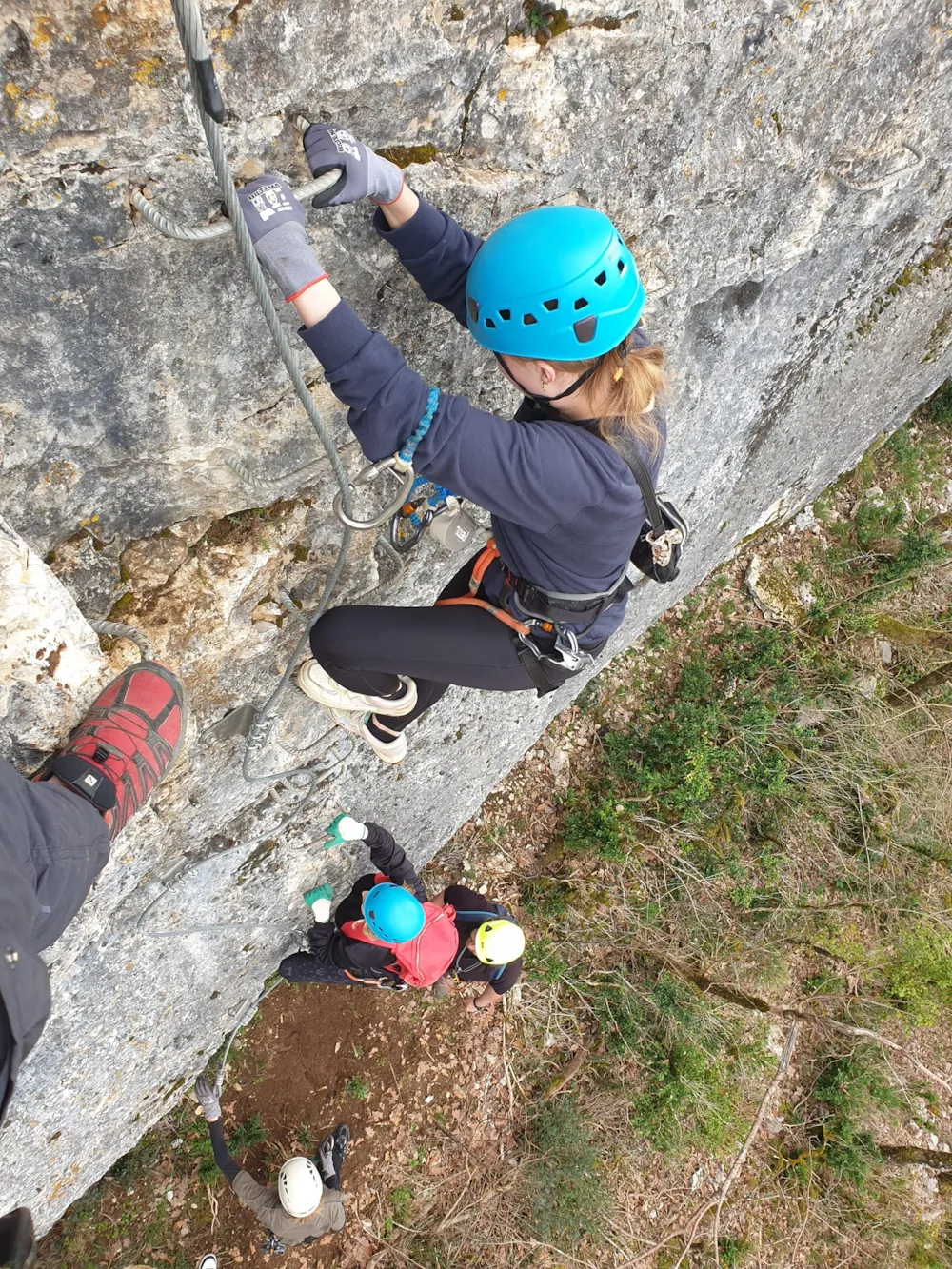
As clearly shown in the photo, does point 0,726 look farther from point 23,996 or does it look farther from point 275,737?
point 275,737

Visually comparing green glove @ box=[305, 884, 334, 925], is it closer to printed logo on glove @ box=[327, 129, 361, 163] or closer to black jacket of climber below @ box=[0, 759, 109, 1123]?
black jacket of climber below @ box=[0, 759, 109, 1123]

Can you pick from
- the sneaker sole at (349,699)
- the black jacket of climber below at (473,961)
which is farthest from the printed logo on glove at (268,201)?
the black jacket of climber below at (473,961)

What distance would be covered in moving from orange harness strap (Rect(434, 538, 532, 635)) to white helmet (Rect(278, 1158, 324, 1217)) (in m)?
4.10

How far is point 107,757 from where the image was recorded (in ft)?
8.21

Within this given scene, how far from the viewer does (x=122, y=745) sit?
99.3 inches

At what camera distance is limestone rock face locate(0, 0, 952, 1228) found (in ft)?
6.22

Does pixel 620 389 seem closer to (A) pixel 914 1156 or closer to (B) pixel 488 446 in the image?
(B) pixel 488 446

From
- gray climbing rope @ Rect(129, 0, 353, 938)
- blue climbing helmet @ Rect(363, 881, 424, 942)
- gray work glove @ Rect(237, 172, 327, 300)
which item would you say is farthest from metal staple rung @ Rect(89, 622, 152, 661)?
Answer: blue climbing helmet @ Rect(363, 881, 424, 942)

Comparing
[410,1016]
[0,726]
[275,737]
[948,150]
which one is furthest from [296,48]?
[410,1016]

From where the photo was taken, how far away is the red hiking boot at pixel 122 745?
2469 mm

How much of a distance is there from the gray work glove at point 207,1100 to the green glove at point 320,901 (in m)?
1.54

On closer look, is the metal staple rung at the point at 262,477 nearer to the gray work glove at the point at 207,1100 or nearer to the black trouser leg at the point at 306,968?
the black trouser leg at the point at 306,968

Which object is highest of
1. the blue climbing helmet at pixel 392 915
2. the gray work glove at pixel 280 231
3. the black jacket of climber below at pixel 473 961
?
the gray work glove at pixel 280 231

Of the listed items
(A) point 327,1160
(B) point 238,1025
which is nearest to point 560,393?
(B) point 238,1025
